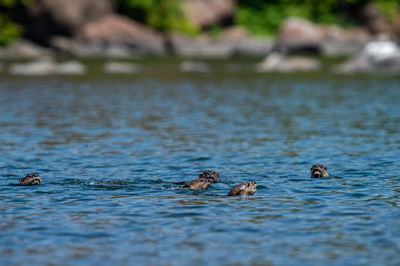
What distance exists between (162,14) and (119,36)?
6.83m

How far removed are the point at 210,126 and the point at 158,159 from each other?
6568 mm

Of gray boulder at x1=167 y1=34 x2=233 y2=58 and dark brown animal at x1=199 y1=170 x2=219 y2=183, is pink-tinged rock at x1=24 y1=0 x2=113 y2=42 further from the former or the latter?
dark brown animal at x1=199 y1=170 x2=219 y2=183

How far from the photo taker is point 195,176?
16.8 m

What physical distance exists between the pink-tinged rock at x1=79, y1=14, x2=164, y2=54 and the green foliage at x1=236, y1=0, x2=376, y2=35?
15.9 metres

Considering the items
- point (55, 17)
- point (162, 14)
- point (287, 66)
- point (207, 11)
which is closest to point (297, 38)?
point (207, 11)

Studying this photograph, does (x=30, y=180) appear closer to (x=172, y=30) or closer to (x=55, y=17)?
(x=55, y=17)

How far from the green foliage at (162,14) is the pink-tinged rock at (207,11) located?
128 centimetres

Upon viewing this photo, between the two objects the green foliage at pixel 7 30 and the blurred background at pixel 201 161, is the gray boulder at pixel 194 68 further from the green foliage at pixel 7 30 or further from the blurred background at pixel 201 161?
the green foliage at pixel 7 30

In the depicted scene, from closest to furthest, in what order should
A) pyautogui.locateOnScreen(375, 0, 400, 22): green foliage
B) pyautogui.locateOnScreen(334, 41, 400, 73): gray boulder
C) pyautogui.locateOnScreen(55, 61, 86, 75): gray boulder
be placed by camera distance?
pyautogui.locateOnScreen(55, 61, 86, 75): gray boulder
pyautogui.locateOnScreen(334, 41, 400, 73): gray boulder
pyautogui.locateOnScreen(375, 0, 400, 22): green foliage

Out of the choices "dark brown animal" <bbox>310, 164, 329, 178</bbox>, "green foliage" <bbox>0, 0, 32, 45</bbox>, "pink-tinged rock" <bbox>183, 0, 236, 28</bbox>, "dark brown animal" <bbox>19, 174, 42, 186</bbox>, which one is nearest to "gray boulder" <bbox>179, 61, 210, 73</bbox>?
"green foliage" <bbox>0, 0, 32, 45</bbox>

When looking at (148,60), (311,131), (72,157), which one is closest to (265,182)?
(72,157)

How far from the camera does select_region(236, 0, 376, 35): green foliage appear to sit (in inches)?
3420

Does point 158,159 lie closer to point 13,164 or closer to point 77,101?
point 13,164

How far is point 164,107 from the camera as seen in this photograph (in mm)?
31234
